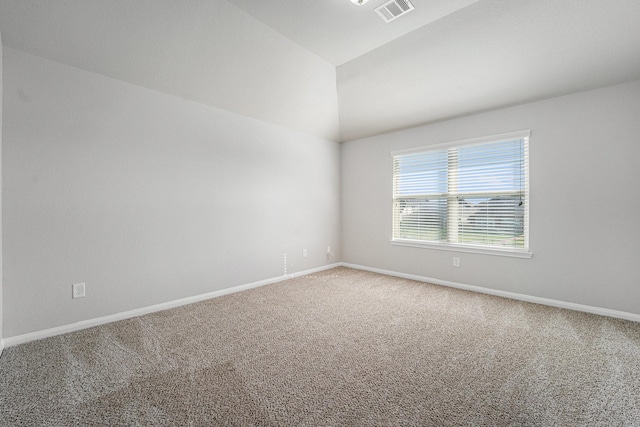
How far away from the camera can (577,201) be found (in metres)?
2.93

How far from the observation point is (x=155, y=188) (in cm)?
293

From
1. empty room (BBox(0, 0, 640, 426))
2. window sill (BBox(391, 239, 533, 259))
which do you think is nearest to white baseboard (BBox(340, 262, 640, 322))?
empty room (BBox(0, 0, 640, 426))

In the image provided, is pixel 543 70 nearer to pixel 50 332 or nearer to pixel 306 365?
pixel 306 365

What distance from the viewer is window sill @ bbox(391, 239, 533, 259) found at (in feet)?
10.8

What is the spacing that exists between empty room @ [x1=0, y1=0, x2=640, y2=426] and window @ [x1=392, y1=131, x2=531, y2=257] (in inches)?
1.1

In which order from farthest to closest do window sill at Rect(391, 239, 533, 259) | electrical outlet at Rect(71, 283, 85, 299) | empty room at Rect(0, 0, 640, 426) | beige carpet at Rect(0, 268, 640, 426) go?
window sill at Rect(391, 239, 533, 259) < electrical outlet at Rect(71, 283, 85, 299) < empty room at Rect(0, 0, 640, 426) < beige carpet at Rect(0, 268, 640, 426)

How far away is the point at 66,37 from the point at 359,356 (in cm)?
338

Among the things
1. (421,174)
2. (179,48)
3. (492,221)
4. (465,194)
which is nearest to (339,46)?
(179,48)

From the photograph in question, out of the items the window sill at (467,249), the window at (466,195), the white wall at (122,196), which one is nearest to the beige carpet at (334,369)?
the white wall at (122,196)

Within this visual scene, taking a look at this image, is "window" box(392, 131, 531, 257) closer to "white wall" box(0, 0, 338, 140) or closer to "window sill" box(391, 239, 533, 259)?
"window sill" box(391, 239, 533, 259)

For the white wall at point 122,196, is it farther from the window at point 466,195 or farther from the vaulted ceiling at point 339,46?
the window at point 466,195

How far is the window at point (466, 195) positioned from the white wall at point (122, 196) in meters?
2.00

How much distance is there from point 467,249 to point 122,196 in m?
4.09

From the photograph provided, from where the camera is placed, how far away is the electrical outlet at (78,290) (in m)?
2.46
